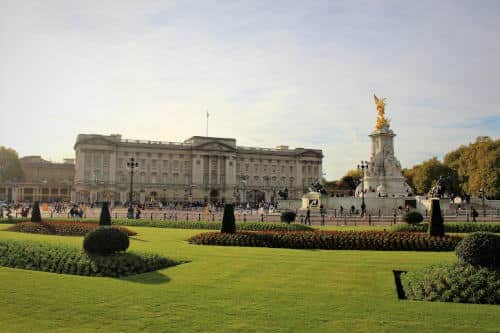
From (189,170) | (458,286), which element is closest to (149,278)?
(458,286)

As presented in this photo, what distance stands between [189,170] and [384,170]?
6228 cm

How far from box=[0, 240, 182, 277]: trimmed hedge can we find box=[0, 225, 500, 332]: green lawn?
1.81 feet

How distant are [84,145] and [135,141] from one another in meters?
11.8

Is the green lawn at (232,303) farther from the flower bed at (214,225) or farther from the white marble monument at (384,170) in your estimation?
the white marble monument at (384,170)

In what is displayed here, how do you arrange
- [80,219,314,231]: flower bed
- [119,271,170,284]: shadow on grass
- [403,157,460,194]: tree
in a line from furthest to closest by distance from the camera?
[403,157,460,194]: tree → [80,219,314,231]: flower bed → [119,271,170,284]: shadow on grass

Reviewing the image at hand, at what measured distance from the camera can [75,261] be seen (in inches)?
566

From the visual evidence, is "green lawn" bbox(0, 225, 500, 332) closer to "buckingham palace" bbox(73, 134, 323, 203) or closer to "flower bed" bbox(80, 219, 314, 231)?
"flower bed" bbox(80, 219, 314, 231)

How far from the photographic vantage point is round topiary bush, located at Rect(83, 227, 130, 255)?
14.6m

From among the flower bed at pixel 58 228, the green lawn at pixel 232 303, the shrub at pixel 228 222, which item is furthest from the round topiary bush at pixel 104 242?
the flower bed at pixel 58 228

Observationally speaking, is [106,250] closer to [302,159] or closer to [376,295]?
[376,295]

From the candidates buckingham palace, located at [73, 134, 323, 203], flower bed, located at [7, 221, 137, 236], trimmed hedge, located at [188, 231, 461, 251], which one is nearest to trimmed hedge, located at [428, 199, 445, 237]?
trimmed hedge, located at [188, 231, 461, 251]

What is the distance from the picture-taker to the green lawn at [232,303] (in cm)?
888

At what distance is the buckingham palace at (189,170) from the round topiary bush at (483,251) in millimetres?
92512

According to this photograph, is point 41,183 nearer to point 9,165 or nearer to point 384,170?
point 9,165
